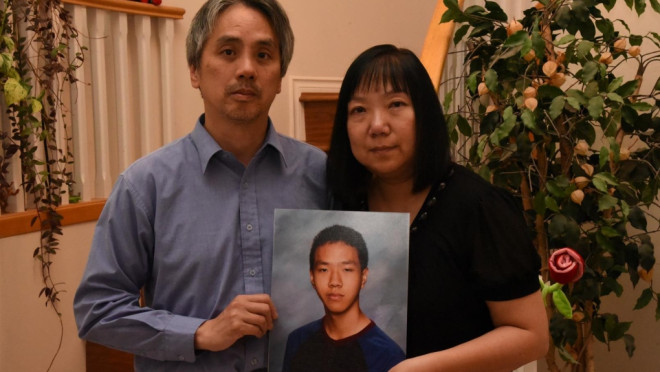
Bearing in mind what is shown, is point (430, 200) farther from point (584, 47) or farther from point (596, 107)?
point (584, 47)

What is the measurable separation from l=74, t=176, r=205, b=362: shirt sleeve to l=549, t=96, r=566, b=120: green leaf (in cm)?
130

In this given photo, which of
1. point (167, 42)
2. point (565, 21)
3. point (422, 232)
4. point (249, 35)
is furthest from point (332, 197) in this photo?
point (167, 42)

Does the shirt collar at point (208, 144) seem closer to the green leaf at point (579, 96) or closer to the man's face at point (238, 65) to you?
the man's face at point (238, 65)

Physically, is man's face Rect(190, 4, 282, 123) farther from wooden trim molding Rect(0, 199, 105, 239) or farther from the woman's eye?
wooden trim molding Rect(0, 199, 105, 239)

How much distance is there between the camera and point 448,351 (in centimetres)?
109

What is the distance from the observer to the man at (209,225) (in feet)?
3.92

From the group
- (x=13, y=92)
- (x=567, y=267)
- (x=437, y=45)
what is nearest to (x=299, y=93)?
(x=437, y=45)

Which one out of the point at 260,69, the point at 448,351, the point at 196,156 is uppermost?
the point at 260,69

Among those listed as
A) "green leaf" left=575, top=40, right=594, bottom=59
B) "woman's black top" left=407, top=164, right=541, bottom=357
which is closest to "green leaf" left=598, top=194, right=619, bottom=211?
"green leaf" left=575, top=40, right=594, bottom=59

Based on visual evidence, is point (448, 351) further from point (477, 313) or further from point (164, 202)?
point (164, 202)

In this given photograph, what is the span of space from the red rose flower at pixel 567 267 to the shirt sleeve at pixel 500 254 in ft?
0.27

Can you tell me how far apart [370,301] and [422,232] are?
0.15 meters

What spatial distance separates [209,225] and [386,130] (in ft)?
1.20

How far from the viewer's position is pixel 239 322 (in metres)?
1.13
